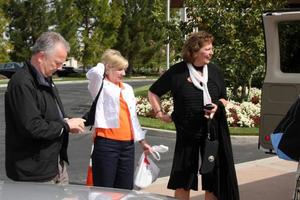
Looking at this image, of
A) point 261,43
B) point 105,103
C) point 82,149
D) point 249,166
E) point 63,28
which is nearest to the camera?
point 105,103

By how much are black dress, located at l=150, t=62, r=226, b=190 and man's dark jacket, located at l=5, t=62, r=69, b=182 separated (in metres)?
1.42

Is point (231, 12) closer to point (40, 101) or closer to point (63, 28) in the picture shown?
point (40, 101)

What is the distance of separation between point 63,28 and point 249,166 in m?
37.4

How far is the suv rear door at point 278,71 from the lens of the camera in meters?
6.02

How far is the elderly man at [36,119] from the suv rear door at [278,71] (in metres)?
2.75

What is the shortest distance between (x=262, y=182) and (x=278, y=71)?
5.97ft

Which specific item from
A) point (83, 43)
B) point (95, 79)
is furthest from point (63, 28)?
point (95, 79)

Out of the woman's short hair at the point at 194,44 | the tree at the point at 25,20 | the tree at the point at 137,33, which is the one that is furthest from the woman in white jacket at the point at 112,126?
the tree at the point at 137,33

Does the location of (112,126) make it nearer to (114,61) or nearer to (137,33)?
(114,61)

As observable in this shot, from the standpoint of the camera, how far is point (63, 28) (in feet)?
146

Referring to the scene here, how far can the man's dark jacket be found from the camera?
370 cm

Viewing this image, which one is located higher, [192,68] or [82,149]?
[192,68]

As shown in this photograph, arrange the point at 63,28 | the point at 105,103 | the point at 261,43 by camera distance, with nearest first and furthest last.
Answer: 1. the point at 105,103
2. the point at 261,43
3. the point at 63,28

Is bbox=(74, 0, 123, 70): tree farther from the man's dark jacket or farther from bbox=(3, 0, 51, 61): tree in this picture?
the man's dark jacket
